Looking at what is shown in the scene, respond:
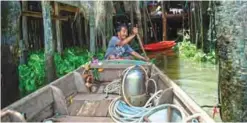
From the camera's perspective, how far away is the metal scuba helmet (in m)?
6.31

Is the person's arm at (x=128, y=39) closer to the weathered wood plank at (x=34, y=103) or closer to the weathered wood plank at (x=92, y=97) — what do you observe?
the weathered wood plank at (x=92, y=97)

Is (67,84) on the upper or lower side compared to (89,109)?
upper

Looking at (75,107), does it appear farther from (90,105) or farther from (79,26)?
(79,26)

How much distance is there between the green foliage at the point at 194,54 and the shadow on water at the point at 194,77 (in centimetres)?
38

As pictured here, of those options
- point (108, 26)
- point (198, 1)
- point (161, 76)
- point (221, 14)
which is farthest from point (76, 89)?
point (198, 1)

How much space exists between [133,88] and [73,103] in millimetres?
1242

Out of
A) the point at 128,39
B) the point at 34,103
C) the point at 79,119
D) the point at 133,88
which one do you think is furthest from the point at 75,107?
the point at 128,39

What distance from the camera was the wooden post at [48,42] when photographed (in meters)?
11.4

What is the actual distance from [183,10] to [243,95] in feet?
82.4

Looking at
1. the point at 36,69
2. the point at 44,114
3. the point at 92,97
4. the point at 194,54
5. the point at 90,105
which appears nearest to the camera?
the point at 44,114

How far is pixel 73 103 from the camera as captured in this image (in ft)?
23.0

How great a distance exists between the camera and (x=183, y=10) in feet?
97.7

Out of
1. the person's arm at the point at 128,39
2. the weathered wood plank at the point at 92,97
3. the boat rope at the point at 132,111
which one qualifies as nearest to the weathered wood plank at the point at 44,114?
the boat rope at the point at 132,111

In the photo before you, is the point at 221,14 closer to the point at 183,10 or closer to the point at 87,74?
the point at 87,74
